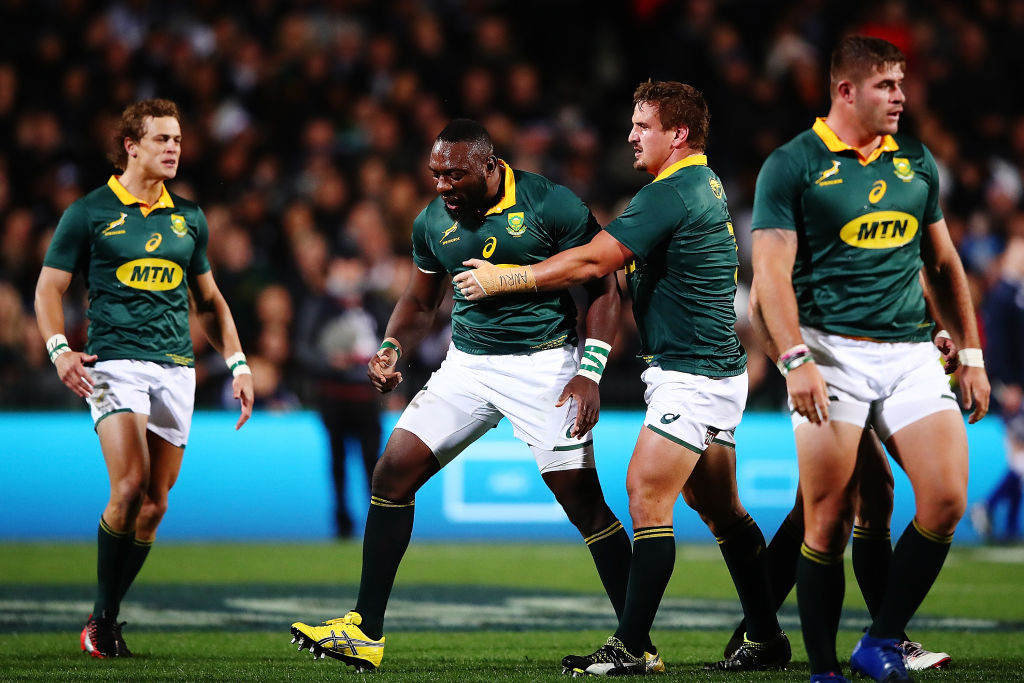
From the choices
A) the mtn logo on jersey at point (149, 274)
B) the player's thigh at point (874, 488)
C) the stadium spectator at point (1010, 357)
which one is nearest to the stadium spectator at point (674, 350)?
the player's thigh at point (874, 488)

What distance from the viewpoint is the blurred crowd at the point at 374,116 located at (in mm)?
12805

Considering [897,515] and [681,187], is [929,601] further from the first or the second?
[681,187]

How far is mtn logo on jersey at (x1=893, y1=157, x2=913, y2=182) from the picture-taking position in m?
5.05

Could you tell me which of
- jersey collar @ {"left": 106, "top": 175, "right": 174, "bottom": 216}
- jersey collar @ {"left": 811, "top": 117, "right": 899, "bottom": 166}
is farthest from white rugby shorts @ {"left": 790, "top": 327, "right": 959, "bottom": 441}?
jersey collar @ {"left": 106, "top": 175, "right": 174, "bottom": 216}

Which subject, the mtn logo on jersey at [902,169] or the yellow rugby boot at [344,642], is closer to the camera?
the mtn logo on jersey at [902,169]

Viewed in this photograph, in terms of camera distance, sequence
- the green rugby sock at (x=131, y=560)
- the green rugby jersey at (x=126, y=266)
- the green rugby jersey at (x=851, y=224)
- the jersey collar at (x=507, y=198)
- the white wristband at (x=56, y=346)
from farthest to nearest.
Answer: the green rugby jersey at (x=126, y=266) < the green rugby sock at (x=131, y=560) < the white wristband at (x=56, y=346) < the jersey collar at (x=507, y=198) < the green rugby jersey at (x=851, y=224)

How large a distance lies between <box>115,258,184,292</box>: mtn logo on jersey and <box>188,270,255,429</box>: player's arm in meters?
0.20

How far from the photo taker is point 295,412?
12.4m

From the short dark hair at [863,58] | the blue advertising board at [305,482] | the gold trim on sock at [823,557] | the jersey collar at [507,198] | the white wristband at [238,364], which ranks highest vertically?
the short dark hair at [863,58]

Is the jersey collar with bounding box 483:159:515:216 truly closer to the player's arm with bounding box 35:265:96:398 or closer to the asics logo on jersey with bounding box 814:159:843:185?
the asics logo on jersey with bounding box 814:159:843:185

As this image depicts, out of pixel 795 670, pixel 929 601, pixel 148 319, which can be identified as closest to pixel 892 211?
pixel 795 670

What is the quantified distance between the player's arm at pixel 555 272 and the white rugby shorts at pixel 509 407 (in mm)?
506

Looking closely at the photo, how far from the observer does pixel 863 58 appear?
4.98 m

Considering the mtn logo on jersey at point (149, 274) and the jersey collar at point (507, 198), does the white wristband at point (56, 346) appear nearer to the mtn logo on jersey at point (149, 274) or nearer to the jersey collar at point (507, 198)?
the mtn logo on jersey at point (149, 274)
